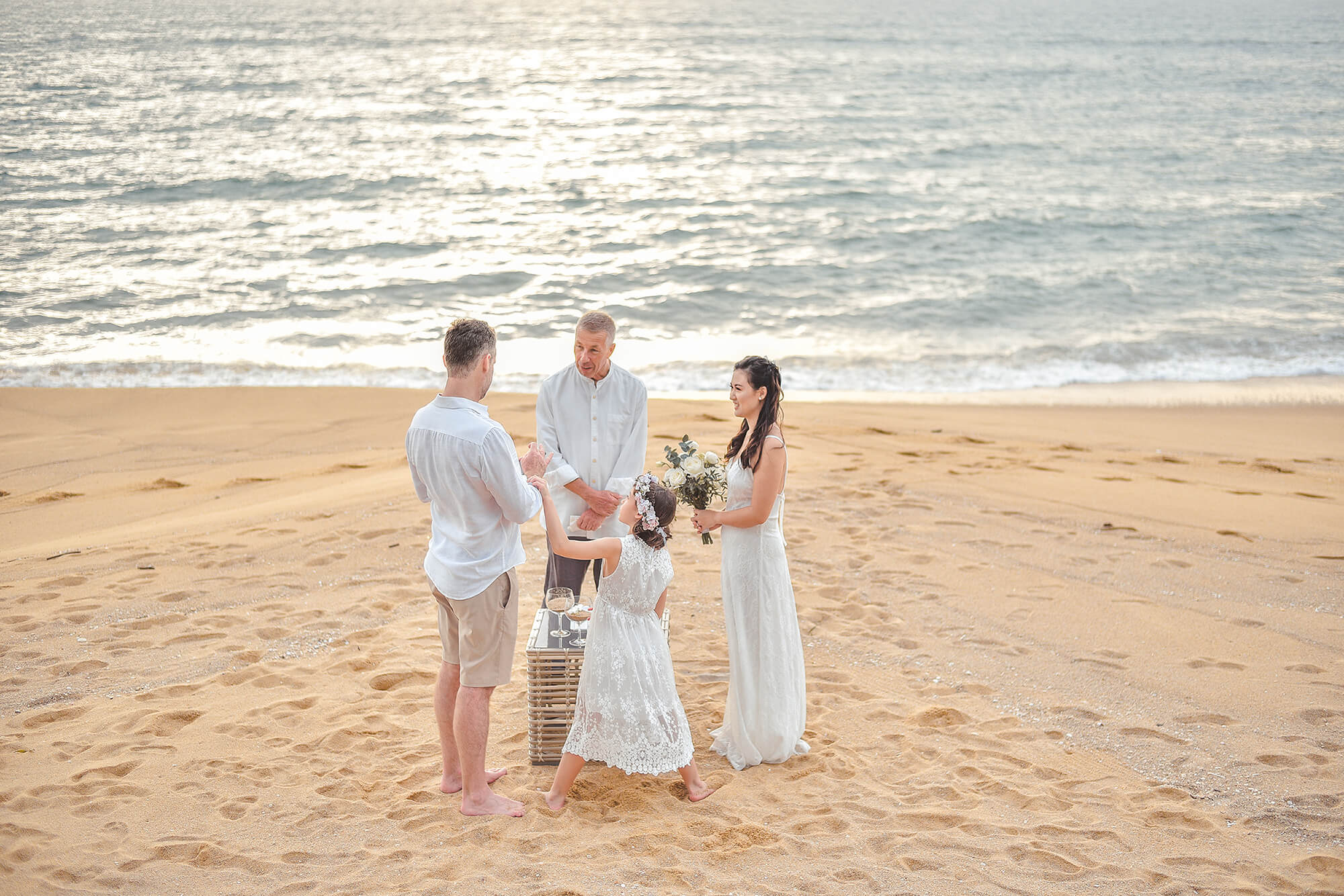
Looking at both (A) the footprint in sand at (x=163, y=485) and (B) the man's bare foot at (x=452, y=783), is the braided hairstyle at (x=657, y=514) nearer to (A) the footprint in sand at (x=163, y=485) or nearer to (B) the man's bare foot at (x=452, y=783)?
(B) the man's bare foot at (x=452, y=783)

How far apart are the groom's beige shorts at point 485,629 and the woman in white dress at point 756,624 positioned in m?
1.05

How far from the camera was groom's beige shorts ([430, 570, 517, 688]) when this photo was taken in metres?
4.02

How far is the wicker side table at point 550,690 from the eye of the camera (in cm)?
463

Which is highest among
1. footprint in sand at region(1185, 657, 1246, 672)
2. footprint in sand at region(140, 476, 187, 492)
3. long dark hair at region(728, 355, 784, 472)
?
long dark hair at region(728, 355, 784, 472)

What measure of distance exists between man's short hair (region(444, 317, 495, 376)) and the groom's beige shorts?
0.93 m

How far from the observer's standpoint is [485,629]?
13.3 feet

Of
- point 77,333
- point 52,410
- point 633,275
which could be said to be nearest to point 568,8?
point 633,275

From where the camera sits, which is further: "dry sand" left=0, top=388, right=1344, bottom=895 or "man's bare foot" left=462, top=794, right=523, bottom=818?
"man's bare foot" left=462, top=794, right=523, bottom=818

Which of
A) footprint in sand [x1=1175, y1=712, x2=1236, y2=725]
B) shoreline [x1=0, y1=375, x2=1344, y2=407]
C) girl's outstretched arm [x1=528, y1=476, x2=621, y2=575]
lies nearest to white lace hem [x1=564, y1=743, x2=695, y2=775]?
girl's outstretched arm [x1=528, y1=476, x2=621, y2=575]

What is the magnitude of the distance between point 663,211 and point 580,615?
20047mm

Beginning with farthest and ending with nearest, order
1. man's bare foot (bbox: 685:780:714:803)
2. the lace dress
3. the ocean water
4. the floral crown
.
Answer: the ocean water, man's bare foot (bbox: 685:780:714:803), the lace dress, the floral crown

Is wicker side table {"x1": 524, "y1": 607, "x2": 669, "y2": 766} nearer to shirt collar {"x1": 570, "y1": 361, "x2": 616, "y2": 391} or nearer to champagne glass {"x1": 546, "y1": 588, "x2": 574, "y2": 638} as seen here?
champagne glass {"x1": 546, "y1": 588, "x2": 574, "y2": 638}

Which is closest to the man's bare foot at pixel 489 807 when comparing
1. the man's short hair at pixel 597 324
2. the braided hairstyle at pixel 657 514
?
the braided hairstyle at pixel 657 514

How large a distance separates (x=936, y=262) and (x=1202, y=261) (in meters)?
5.71
